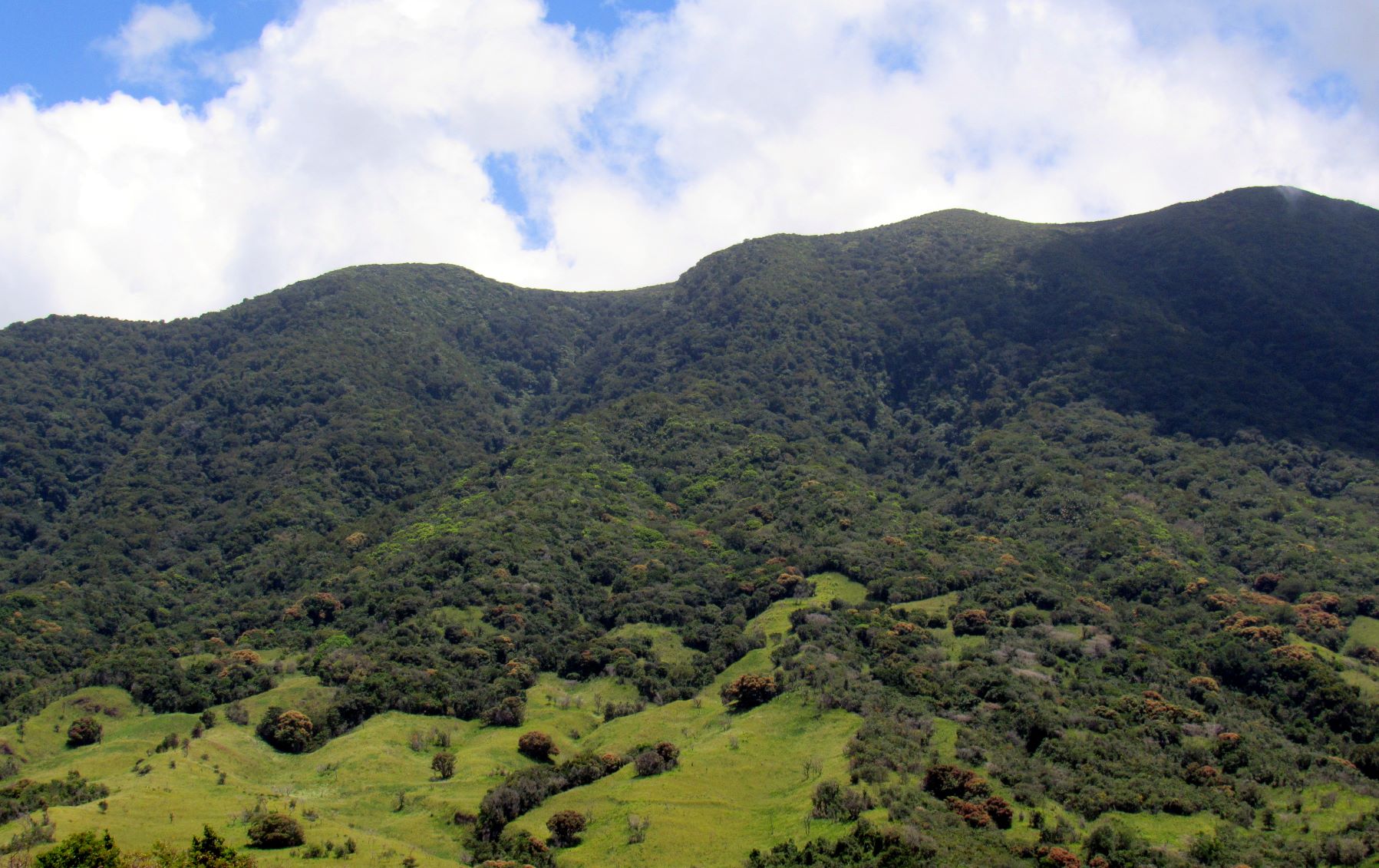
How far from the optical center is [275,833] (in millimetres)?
36094

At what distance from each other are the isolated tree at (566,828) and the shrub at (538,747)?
410 inches

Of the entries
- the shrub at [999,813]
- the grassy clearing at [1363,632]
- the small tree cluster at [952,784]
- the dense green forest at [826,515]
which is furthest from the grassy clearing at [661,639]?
the grassy clearing at [1363,632]

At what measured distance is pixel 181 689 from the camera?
5912 cm

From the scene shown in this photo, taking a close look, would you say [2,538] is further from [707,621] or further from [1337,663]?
[1337,663]

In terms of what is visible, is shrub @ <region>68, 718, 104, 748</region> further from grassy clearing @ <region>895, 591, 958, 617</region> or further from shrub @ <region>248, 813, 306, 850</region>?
grassy clearing @ <region>895, 591, 958, 617</region>

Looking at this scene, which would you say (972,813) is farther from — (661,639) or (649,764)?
(661,639)

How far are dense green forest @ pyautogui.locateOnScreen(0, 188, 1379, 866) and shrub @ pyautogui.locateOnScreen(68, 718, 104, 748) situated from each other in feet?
14.2

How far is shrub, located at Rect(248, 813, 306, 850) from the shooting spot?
118 ft

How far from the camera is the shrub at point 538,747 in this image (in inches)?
2004

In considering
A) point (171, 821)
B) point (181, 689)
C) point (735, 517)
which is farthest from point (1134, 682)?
point (181, 689)

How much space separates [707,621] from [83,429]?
8666cm

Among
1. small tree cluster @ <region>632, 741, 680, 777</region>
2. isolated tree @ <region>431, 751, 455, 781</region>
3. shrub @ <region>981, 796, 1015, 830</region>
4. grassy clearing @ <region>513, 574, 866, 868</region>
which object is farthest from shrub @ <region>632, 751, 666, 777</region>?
shrub @ <region>981, 796, 1015, 830</region>

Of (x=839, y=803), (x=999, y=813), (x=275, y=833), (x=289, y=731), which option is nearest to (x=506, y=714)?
(x=289, y=731)

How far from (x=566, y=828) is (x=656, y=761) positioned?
692 centimetres
